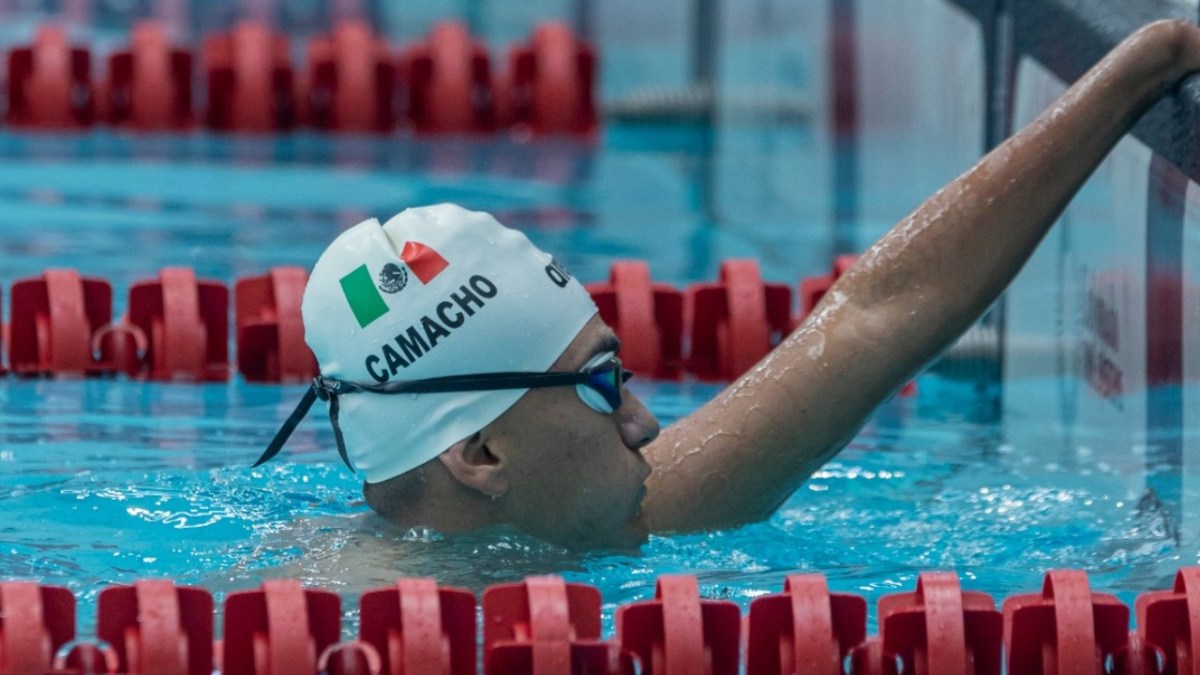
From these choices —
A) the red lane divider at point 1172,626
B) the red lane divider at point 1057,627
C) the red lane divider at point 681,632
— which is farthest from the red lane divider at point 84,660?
the red lane divider at point 1172,626

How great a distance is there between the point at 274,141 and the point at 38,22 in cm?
176

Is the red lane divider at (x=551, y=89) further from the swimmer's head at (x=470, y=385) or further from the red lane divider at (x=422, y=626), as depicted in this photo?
the red lane divider at (x=422, y=626)

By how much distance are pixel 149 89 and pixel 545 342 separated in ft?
17.0

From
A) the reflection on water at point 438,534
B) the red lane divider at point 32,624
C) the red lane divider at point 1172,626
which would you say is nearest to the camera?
the red lane divider at point 32,624

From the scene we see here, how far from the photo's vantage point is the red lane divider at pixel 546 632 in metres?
2.29

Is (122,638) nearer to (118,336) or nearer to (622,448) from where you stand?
(622,448)

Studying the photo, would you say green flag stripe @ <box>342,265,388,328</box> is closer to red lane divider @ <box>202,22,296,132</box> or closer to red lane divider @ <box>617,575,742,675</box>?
red lane divider @ <box>617,575,742,675</box>

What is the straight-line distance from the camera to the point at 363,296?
2551 mm

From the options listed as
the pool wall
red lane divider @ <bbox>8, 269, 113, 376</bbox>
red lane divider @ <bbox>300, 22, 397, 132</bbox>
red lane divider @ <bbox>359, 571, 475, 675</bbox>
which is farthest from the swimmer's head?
red lane divider @ <bbox>300, 22, 397, 132</bbox>

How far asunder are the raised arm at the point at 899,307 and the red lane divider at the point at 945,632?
1.56 ft

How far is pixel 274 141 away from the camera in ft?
24.1

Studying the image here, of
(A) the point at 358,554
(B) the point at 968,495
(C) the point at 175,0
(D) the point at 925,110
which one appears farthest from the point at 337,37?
(A) the point at 358,554

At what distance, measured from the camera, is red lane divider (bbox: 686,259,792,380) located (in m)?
4.34

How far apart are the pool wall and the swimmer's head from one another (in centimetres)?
→ 88
